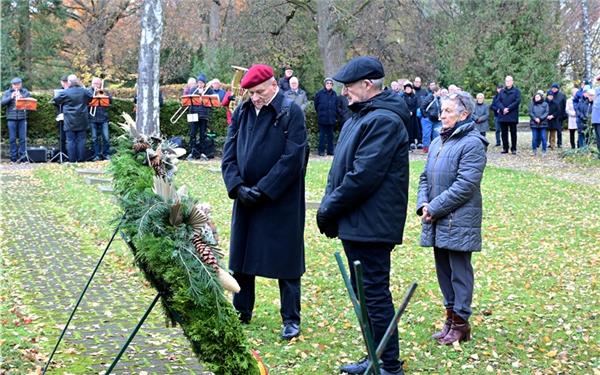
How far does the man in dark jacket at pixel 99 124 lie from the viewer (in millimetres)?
19609

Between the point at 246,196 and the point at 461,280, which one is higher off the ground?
the point at 246,196

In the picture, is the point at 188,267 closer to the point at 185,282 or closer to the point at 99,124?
the point at 185,282

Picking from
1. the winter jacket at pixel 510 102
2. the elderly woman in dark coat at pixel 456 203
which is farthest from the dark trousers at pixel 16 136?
the elderly woman in dark coat at pixel 456 203

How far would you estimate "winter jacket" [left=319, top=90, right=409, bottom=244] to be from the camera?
16.4 ft

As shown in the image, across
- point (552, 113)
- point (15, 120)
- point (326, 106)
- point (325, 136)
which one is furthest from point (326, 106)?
point (15, 120)

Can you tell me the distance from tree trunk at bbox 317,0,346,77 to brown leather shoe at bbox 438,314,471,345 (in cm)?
2254

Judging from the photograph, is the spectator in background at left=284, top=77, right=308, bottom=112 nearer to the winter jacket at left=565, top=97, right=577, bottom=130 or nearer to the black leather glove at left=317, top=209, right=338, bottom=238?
the winter jacket at left=565, top=97, right=577, bottom=130

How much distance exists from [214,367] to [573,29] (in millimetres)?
40324

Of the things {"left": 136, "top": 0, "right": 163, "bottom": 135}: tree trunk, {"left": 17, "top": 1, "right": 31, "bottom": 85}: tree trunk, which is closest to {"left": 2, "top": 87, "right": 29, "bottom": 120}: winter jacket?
{"left": 136, "top": 0, "right": 163, "bottom": 135}: tree trunk

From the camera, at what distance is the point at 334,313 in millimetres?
6961

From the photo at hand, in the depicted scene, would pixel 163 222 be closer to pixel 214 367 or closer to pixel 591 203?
pixel 214 367

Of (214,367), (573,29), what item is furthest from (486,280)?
(573,29)

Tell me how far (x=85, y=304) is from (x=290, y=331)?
6.97 ft

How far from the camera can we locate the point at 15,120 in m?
19.7
